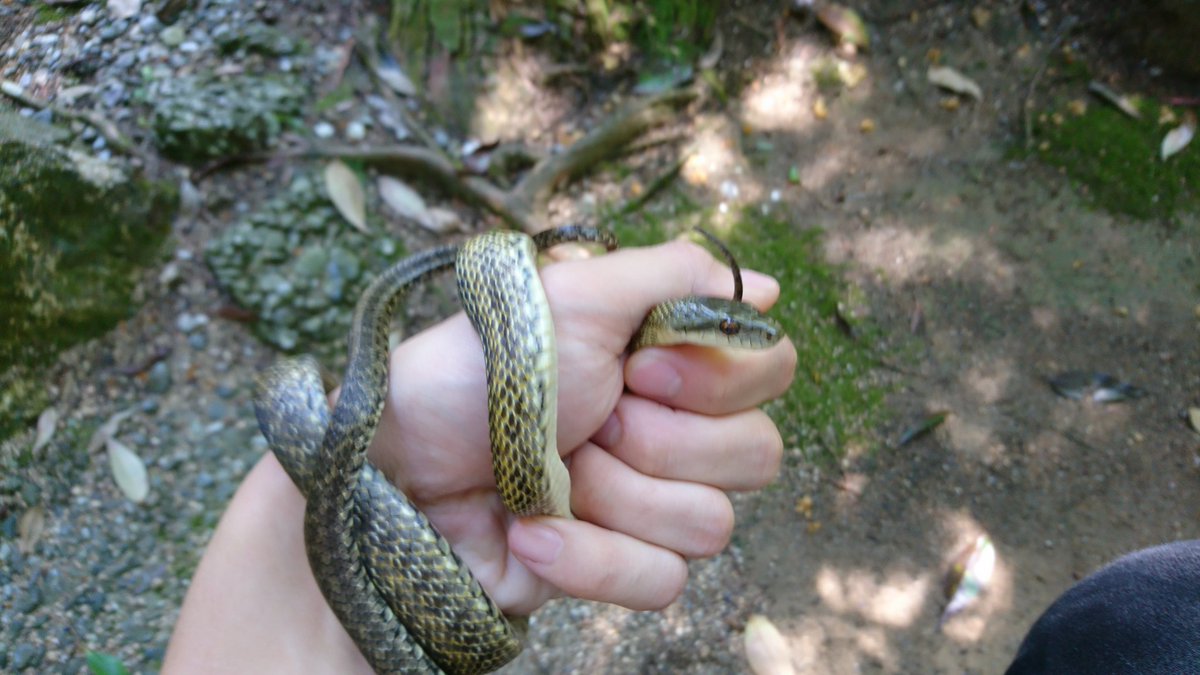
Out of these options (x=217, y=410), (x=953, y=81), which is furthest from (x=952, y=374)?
(x=217, y=410)

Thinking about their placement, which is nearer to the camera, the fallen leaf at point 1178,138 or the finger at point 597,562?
the finger at point 597,562

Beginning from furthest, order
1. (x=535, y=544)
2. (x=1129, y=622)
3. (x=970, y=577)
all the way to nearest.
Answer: (x=970, y=577)
(x=535, y=544)
(x=1129, y=622)

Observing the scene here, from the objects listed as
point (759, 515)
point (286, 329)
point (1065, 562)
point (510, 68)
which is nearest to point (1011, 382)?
point (1065, 562)

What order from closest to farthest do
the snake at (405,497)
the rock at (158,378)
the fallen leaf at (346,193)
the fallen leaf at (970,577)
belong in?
the snake at (405,497) < the rock at (158,378) < the fallen leaf at (970,577) < the fallen leaf at (346,193)

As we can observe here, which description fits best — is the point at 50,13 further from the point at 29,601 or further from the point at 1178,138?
the point at 1178,138

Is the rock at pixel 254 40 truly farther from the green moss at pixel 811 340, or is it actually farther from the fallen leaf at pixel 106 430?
the green moss at pixel 811 340

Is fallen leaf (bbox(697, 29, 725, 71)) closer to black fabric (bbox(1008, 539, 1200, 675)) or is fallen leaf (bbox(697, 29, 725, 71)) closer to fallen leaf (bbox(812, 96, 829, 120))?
fallen leaf (bbox(812, 96, 829, 120))

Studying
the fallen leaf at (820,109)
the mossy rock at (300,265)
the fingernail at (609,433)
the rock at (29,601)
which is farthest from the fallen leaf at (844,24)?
the rock at (29,601)
